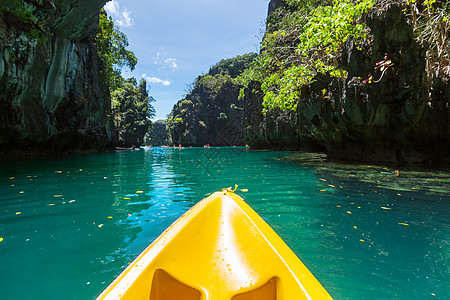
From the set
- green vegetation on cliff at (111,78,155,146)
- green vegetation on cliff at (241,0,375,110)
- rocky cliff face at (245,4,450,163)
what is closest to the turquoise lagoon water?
rocky cliff face at (245,4,450,163)

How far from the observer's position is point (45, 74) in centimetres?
1257

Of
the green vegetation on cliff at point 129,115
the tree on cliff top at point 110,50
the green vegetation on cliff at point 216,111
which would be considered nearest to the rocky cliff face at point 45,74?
the tree on cliff top at point 110,50

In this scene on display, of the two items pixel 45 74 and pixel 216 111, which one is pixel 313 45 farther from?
pixel 216 111

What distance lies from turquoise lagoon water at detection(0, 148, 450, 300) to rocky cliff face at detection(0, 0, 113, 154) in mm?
7536

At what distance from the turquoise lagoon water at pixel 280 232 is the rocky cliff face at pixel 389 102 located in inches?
129

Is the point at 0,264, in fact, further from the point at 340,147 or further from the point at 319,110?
the point at 340,147

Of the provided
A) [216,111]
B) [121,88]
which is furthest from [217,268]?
[216,111]

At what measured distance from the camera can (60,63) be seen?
44.5 ft

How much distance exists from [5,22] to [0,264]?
1287cm

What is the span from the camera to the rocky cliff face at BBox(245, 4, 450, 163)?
690 centimetres

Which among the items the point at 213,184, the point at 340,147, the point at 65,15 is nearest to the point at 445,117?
the point at 340,147

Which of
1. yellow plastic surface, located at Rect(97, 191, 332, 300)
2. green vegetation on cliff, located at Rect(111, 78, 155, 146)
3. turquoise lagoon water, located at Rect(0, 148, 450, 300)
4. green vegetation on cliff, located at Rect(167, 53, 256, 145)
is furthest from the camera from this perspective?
green vegetation on cliff, located at Rect(167, 53, 256, 145)

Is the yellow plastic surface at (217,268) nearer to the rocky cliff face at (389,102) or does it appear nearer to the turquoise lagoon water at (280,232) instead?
the turquoise lagoon water at (280,232)

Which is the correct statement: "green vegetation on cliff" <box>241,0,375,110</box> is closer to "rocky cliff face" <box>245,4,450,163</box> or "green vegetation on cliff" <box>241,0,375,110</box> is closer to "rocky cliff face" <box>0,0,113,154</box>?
"rocky cliff face" <box>245,4,450,163</box>
